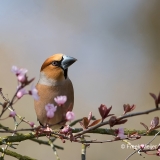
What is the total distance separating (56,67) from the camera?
1.98m

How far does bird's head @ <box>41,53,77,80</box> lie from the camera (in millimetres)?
1907

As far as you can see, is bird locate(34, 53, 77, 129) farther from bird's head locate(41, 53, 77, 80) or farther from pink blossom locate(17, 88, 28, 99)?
pink blossom locate(17, 88, 28, 99)

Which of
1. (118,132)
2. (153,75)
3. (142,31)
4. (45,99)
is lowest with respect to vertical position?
(118,132)

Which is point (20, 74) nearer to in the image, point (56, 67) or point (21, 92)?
point (21, 92)

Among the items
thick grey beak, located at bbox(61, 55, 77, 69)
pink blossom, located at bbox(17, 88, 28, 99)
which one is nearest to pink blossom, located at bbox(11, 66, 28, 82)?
pink blossom, located at bbox(17, 88, 28, 99)

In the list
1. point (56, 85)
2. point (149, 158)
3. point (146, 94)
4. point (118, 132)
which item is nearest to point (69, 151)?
point (149, 158)

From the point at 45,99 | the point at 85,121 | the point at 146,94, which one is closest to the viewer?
the point at 85,121

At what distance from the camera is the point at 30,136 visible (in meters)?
1.32

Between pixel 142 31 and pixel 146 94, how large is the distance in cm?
109

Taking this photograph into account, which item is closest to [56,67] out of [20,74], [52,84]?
[52,84]

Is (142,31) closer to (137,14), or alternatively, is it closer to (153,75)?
(137,14)

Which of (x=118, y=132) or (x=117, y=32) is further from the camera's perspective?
(x=117, y=32)

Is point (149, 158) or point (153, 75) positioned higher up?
point (153, 75)

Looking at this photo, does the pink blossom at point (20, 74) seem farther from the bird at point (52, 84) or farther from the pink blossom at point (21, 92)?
the bird at point (52, 84)
